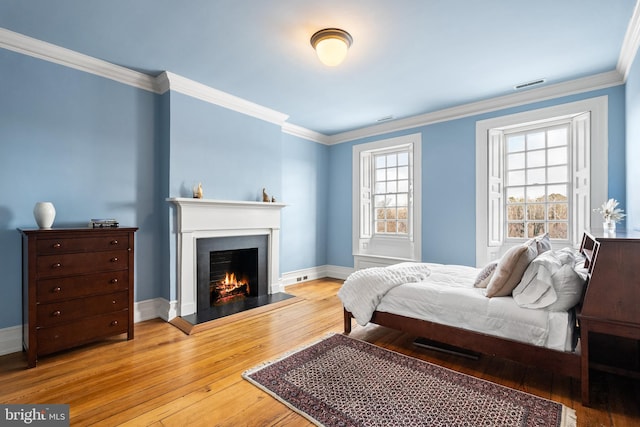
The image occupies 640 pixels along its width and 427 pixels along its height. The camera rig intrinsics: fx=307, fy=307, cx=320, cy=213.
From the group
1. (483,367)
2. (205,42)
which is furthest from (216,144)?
(483,367)

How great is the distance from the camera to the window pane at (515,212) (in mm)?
4070

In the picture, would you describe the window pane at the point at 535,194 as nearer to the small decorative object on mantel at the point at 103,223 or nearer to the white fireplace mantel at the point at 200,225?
the white fireplace mantel at the point at 200,225

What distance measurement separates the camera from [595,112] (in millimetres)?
3332

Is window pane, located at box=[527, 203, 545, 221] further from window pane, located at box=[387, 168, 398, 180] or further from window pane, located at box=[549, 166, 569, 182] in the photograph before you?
window pane, located at box=[387, 168, 398, 180]

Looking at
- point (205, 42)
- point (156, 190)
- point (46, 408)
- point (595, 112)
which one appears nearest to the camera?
point (46, 408)

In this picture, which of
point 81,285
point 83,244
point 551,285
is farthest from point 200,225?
point 551,285

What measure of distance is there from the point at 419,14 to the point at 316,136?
340cm

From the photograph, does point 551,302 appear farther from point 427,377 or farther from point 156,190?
point 156,190

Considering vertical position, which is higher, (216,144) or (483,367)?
(216,144)

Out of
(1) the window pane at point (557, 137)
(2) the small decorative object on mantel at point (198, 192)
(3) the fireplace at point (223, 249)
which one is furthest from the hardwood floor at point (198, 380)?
(1) the window pane at point (557, 137)

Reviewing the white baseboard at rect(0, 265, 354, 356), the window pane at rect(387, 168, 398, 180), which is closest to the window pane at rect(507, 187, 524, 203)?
the window pane at rect(387, 168, 398, 180)

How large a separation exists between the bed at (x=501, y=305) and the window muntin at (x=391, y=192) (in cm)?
227

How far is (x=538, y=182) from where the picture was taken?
3.93 metres

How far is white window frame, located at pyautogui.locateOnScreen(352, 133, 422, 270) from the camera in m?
4.75
